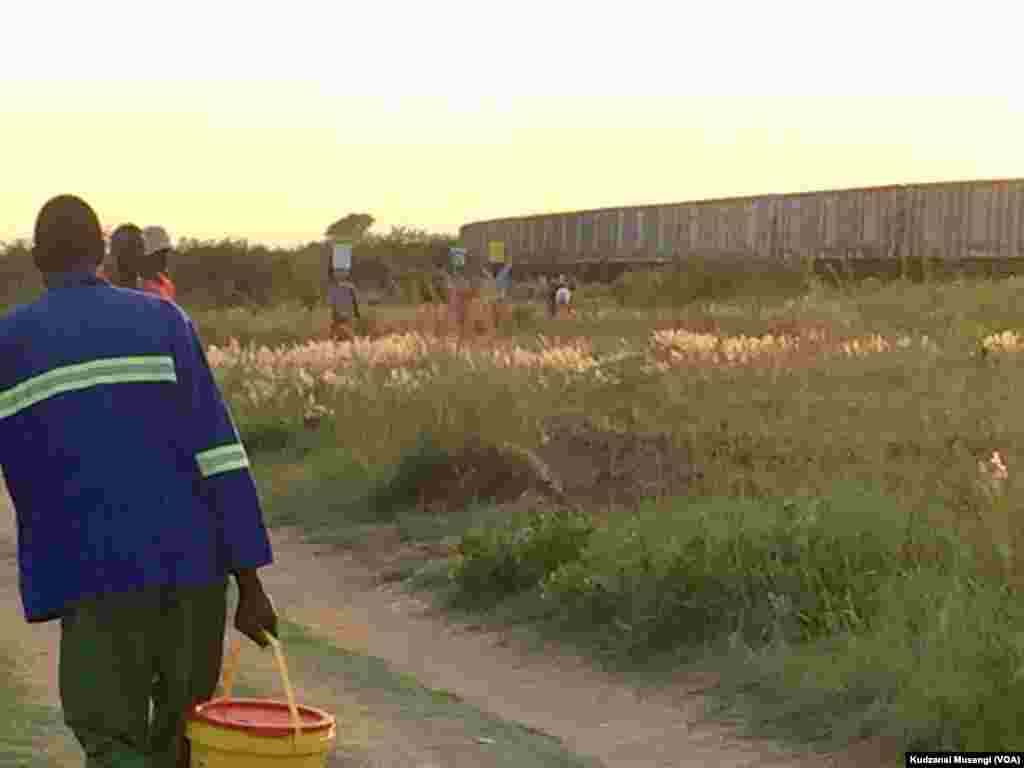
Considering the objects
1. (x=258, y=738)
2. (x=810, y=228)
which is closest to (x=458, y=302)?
(x=258, y=738)

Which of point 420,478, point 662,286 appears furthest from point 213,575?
point 662,286

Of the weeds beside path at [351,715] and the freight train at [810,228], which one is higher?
the freight train at [810,228]

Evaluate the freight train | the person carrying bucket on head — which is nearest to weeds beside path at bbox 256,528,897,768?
the freight train

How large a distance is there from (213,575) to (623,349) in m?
16.6

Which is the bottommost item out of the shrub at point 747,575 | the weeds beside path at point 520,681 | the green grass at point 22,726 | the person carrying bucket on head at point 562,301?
the weeds beside path at point 520,681

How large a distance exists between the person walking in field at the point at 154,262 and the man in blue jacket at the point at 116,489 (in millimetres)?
5063

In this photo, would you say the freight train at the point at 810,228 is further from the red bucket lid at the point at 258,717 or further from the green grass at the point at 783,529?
the red bucket lid at the point at 258,717

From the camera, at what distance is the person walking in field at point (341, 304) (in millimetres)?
26484

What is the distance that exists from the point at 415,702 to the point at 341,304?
18.8 meters

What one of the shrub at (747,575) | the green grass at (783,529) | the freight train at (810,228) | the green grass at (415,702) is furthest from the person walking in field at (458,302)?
the green grass at (415,702)

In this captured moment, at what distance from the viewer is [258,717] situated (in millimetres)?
4867

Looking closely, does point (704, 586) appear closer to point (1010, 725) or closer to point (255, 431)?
point (1010, 725)

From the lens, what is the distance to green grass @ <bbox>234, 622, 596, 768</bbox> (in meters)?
7.34

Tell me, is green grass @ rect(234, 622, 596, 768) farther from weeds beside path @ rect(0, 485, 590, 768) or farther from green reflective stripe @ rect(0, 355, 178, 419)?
green reflective stripe @ rect(0, 355, 178, 419)
